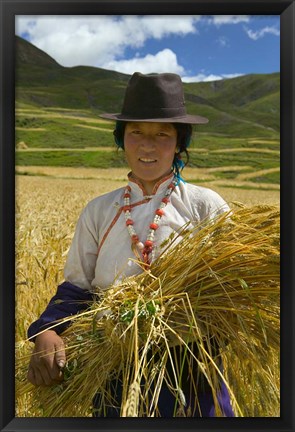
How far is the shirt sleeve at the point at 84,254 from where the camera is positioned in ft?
6.14

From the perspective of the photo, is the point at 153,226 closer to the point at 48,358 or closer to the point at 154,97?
the point at 154,97

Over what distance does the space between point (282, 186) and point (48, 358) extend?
79 centimetres

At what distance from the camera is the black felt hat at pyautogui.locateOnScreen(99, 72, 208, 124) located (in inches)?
69.8

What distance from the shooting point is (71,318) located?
5.72 feet

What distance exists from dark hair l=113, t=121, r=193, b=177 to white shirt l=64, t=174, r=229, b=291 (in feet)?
0.26

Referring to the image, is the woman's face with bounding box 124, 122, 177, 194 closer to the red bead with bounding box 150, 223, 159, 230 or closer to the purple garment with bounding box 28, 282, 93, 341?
the red bead with bounding box 150, 223, 159, 230

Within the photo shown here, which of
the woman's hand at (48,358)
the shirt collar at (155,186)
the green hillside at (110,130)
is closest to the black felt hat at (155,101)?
the shirt collar at (155,186)

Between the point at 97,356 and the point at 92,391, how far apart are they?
103mm

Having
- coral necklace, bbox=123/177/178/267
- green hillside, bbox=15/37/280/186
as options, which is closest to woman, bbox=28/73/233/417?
coral necklace, bbox=123/177/178/267

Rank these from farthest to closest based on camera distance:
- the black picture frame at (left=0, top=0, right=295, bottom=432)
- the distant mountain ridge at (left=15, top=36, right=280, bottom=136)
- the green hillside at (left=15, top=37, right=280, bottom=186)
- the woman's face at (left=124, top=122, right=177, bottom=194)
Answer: the distant mountain ridge at (left=15, top=36, right=280, bottom=136) < the green hillside at (left=15, top=37, right=280, bottom=186) < the woman's face at (left=124, top=122, right=177, bottom=194) < the black picture frame at (left=0, top=0, right=295, bottom=432)

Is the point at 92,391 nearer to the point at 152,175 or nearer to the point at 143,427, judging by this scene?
the point at 143,427

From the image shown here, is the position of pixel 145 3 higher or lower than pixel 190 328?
higher

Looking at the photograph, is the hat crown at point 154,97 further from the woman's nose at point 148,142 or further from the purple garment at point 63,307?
the purple garment at point 63,307

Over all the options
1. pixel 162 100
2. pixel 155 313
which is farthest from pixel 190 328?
pixel 162 100
